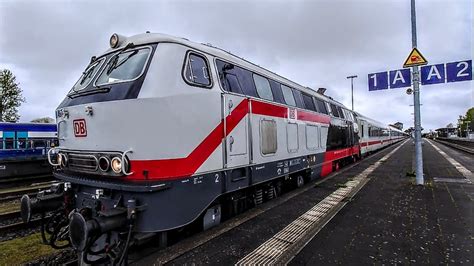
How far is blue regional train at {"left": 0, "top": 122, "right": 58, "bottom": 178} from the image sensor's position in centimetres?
1375

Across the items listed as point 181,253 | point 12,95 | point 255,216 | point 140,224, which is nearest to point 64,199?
point 140,224

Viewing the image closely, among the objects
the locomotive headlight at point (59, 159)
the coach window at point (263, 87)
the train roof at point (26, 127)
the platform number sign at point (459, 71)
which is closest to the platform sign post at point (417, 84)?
the platform number sign at point (459, 71)

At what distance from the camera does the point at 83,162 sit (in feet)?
13.7

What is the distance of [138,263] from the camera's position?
3.68m

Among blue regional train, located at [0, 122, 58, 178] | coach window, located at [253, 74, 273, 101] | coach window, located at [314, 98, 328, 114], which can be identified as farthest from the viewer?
blue regional train, located at [0, 122, 58, 178]

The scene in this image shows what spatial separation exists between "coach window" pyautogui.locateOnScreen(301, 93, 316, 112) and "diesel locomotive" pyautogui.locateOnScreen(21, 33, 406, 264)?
3.63 metres

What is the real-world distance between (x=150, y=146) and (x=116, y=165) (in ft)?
1.69

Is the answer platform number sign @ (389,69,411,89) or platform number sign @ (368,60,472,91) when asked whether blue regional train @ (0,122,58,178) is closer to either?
platform number sign @ (368,60,472,91)

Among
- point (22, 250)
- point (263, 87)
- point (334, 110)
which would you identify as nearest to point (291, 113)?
point (263, 87)

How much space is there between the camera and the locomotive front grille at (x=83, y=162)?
3.97 meters

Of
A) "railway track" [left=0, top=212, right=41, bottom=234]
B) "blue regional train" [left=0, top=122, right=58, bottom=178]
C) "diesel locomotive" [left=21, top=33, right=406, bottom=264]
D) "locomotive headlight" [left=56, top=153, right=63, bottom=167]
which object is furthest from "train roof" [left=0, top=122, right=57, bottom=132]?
"locomotive headlight" [left=56, top=153, right=63, bottom=167]

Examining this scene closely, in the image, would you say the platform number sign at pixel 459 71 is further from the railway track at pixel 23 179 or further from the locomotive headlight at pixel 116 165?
the railway track at pixel 23 179

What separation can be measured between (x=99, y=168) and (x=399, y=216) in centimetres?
522

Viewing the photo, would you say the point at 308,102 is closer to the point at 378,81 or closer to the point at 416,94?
the point at 378,81
